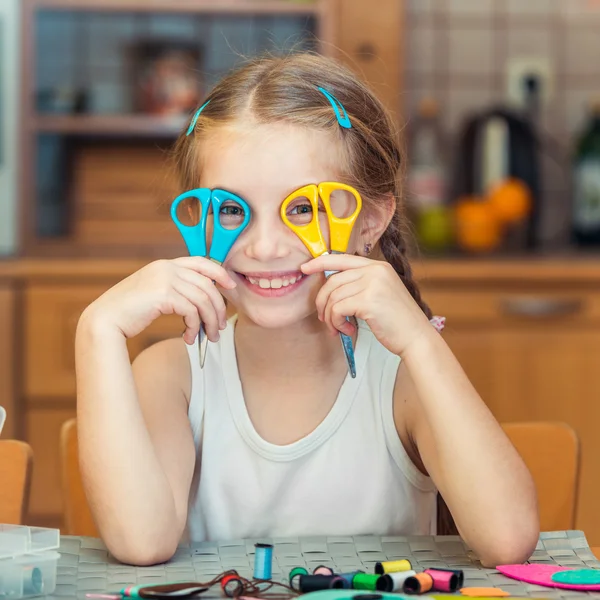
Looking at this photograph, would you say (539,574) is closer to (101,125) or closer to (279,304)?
(279,304)

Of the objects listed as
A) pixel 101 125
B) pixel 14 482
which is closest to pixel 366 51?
pixel 101 125

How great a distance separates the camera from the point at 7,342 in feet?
9.09

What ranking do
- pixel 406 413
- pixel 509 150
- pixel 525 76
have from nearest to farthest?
pixel 406 413
pixel 509 150
pixel 525 76

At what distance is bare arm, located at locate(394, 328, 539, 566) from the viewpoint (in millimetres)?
1016

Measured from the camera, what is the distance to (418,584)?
0.82 m

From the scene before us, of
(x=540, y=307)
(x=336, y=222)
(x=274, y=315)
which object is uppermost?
(x=336, y=222)

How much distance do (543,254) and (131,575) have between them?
7.32 ft

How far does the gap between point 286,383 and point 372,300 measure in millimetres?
275

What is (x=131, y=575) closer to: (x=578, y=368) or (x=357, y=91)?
(x=357, y=91)

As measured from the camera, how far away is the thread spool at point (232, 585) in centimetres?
81

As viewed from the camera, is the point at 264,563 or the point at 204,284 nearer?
the point at 264,563

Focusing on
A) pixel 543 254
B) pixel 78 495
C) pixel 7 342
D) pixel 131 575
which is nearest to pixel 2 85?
pixel 7 342

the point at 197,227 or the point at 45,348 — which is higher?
the point at 197,227

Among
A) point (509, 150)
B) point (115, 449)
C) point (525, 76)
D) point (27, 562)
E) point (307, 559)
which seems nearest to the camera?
point (27, 562)
